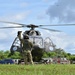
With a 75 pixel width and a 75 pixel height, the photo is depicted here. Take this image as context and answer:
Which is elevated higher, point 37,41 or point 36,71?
point 37,41

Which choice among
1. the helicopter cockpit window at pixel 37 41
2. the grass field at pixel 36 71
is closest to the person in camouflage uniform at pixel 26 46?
the grass field at pixel 36 71

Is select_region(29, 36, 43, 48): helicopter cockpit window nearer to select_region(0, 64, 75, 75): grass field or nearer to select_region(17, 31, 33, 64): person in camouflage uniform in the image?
select_region(17, 31, 33, 64): person in camouflage uniform

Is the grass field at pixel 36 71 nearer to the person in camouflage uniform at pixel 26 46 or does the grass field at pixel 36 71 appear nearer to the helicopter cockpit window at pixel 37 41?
the person in camouflage uniform at pixel 26 46

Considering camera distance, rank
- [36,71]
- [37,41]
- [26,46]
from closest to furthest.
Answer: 1. [36,71]
2. [26,46]
3. [37,41]

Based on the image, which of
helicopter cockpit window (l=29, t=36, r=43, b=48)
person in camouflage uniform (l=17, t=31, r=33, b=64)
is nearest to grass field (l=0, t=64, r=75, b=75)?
person in camouflage uniform (l=17, t=31, r=33, b=64)

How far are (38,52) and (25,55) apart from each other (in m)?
12.4

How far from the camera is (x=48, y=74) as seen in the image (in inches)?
421

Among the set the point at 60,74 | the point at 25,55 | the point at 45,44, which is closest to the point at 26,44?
the point at 25,55

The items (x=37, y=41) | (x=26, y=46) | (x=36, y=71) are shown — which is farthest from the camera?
(x=37, y=41)

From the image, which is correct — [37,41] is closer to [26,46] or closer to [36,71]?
[26,46]

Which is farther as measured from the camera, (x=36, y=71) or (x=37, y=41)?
(x=37, y=41)

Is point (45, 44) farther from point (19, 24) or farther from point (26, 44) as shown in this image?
point (26, 44)

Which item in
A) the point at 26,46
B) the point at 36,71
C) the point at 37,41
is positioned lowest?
the point at 36,71

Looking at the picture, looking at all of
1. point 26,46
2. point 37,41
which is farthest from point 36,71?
point 37,41
